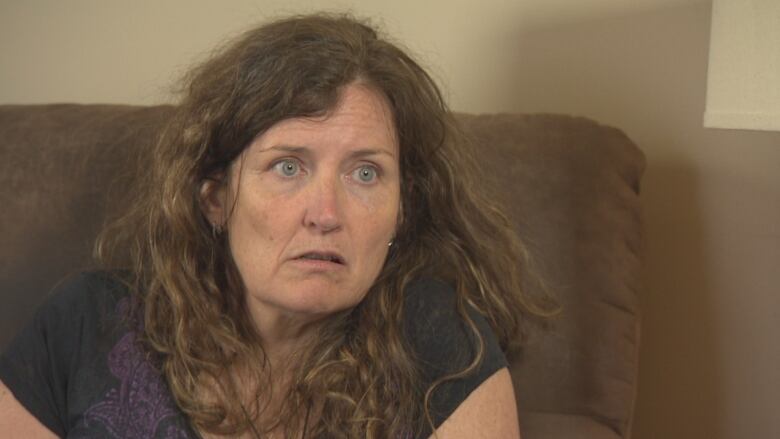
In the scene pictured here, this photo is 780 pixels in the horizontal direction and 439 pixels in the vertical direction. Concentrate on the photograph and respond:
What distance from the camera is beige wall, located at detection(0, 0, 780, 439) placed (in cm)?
185

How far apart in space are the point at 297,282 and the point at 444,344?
22 centimetres

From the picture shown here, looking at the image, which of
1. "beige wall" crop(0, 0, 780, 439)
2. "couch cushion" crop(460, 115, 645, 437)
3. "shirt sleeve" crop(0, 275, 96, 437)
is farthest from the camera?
"beige wall" crop(0, 0, 780, 439)

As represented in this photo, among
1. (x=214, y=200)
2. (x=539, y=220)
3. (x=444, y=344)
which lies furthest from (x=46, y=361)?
(x=539, y=220)

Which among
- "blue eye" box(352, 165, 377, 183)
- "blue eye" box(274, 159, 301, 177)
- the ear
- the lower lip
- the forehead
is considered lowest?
the lower lip

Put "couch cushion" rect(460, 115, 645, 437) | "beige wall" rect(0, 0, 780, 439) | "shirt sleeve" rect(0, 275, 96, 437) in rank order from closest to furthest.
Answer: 1. "shirt sleeve" rect(0, 275, 96, 437)
2. "couch cushion" rect(460, 115, 645, 437)
3. "beige wall" rect(0, 0, 780, 439)

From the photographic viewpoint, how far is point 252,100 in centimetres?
141

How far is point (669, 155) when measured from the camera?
1919mm

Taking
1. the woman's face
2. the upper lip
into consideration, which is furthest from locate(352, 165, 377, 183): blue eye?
the upper lip

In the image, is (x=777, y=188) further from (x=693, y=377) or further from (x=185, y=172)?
(x=185, y=172)

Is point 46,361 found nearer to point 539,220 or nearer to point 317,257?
point 317,257

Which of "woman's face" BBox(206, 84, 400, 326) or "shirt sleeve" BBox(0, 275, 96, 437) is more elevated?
"woman's face" BBox(206, 84, 400, 326)

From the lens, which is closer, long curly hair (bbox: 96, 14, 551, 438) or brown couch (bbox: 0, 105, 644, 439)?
long curly hair (bbox: 96, 14, 551, 438)

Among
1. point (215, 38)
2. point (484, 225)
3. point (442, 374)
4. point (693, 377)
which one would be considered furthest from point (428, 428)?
point (215, 38)

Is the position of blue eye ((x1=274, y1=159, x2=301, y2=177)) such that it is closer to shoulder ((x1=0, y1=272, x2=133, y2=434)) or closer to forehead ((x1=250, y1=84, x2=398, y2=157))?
forehead ((x1=250, y1=84, x2=398, y2=157))
